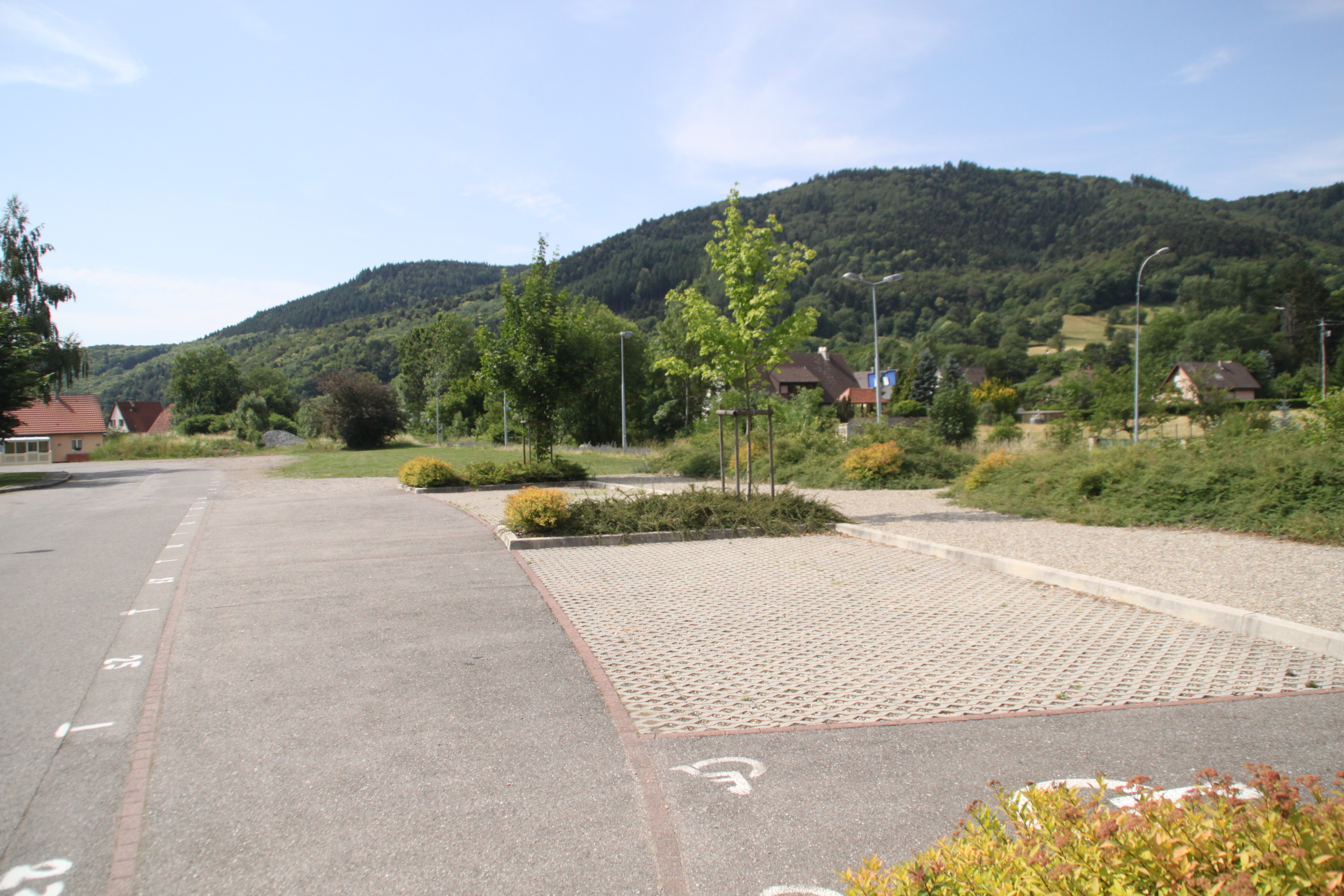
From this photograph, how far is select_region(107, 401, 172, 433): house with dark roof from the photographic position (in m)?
108

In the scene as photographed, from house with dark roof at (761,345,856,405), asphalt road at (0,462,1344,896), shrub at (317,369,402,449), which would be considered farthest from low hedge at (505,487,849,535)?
house with dark roof at (761,345,856,405)

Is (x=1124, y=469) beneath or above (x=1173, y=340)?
beneath

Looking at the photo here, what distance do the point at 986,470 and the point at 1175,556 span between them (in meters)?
7.17

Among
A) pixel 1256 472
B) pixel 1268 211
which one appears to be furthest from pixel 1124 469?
pixel 1268 211

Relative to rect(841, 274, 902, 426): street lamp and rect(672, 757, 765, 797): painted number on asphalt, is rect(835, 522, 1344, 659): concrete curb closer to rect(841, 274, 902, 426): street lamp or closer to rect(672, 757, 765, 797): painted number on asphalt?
rect(672, 757, 765, 797): painted number on asphalt

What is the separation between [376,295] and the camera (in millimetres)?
159250

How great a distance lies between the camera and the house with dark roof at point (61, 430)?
6172 cm

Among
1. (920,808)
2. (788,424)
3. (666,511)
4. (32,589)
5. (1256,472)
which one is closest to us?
(920,808)

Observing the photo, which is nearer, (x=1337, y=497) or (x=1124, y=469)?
(x=1337, y=497)

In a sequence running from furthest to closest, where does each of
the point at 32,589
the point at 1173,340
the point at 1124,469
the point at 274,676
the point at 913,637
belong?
the point at 1173,340 < the point at 1124,469 < the point at 32,589 < the point at 913,637 < the point at 274,676

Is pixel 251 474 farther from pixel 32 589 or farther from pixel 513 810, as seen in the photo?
pixel 513 810

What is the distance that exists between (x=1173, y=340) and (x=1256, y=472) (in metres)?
79.6

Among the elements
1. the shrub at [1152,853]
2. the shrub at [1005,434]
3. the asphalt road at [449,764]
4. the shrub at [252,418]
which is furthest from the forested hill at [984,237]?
the shrub at [1152,853]

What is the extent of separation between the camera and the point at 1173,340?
78375 mm
